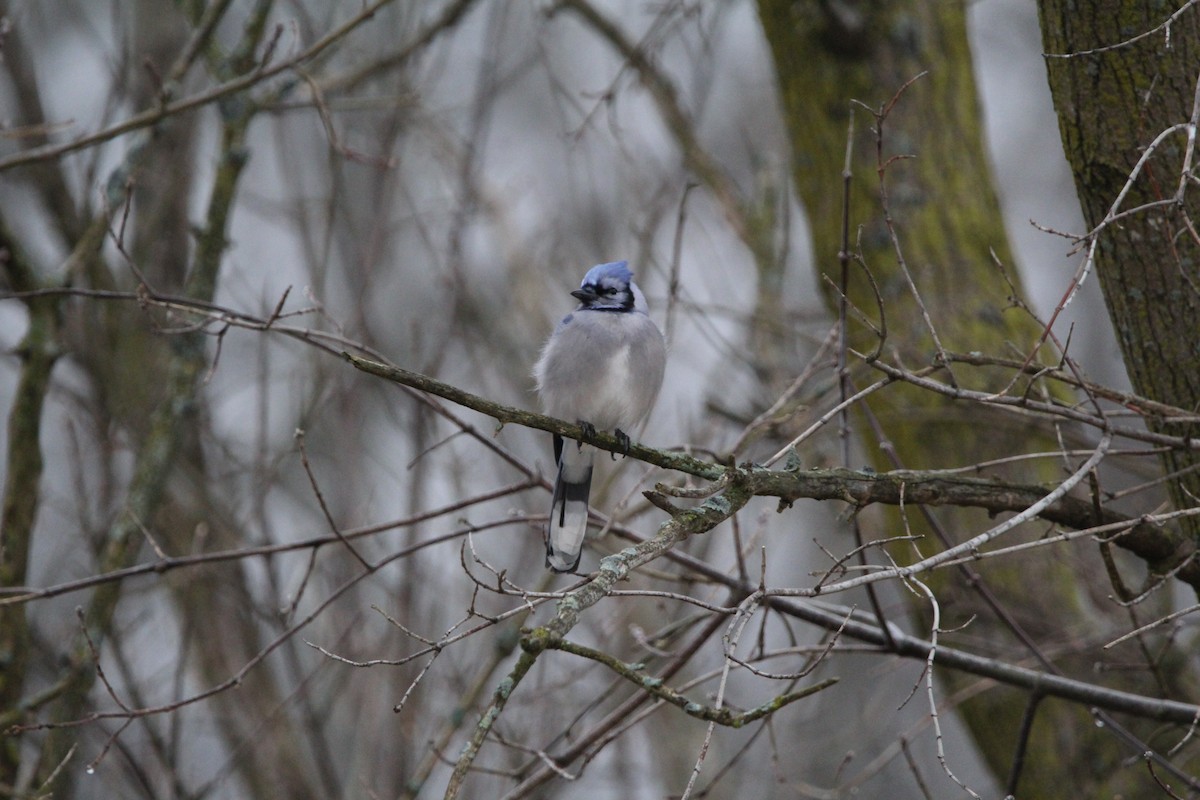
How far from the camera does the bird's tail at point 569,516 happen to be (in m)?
3.49

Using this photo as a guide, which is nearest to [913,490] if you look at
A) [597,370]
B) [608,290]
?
[597,370]

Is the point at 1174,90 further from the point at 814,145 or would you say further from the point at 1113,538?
the point at 814,145

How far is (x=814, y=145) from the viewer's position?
4.54 meters

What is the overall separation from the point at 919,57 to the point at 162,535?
158 inches

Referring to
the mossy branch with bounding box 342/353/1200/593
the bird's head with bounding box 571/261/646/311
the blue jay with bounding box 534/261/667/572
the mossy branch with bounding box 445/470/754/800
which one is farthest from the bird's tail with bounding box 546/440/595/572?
the mossy branch with bounding box 445/470/754/800

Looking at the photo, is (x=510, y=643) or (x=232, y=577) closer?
(x=510, y=643)

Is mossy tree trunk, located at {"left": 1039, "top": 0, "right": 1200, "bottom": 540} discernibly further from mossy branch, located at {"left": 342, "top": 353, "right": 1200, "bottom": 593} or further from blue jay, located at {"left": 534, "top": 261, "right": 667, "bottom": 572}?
blue jay, located at {"left": 534, "top": 261, "right": 667, "bottom": 572}

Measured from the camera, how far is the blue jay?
3.93m

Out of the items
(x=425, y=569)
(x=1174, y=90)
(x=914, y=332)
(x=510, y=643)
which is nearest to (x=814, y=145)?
(x=914, y=332)

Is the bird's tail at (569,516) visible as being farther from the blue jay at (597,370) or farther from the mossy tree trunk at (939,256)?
the mossy tree trunk at (939,256)

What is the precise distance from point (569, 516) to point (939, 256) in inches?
70.5

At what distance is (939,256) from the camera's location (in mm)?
4254

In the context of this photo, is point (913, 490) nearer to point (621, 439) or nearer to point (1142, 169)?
point (1142, 169)

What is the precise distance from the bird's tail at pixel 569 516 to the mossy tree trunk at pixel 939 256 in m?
1.08
